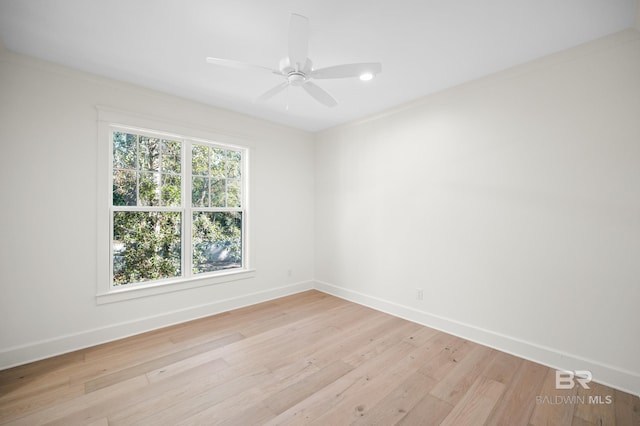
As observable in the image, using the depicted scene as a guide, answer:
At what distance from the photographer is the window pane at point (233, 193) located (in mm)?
4016

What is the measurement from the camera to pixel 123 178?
10.3 feet

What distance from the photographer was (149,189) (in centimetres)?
330


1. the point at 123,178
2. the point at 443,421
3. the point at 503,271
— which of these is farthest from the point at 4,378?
the point at 503,271

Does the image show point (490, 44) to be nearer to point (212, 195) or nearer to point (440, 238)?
point (440, 238)

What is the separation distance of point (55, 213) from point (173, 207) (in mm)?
1059

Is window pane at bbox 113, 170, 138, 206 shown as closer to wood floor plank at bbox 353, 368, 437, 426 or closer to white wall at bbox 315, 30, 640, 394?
white wall at bbox 315, 30, 640, 394

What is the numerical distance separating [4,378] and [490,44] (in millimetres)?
4877

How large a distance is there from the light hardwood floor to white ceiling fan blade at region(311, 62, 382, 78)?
93.7 inches

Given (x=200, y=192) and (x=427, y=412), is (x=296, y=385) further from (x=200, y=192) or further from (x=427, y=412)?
(x=200, y=192)

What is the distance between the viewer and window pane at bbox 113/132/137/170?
3.09 m

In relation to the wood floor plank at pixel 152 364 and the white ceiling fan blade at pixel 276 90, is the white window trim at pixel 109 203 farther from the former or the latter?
the white ceiling fan blade at pixel 276 90

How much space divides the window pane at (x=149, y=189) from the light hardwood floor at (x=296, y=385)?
1.48 metres

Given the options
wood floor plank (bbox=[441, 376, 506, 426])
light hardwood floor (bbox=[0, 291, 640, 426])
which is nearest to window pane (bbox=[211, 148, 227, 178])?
light hardwood floor (bbox=[0, 291, 640, 426])

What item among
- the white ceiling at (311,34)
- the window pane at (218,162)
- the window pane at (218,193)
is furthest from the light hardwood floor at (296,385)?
the white ceiling at (311,34)
